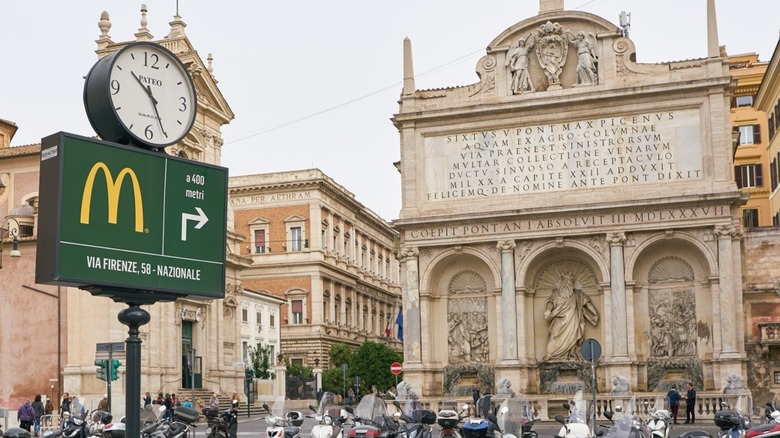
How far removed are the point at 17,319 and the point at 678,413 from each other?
29.6 m

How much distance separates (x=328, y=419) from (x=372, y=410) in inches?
42.3

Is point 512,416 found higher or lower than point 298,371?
higher

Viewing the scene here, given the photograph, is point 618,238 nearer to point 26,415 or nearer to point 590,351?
point 590,351

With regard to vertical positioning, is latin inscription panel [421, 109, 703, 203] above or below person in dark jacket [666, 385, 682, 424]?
above

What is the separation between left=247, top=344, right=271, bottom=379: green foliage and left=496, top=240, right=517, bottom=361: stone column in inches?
943

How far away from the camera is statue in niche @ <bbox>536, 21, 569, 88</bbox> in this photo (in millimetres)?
43344

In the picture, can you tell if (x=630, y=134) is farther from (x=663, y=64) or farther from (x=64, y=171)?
(x=64, y=171)

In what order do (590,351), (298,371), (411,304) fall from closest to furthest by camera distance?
(590,351) < (411,304) < (298,371)

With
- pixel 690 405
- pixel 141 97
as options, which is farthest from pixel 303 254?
pixel 141 97

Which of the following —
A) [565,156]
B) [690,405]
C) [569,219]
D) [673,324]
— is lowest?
[690,405]

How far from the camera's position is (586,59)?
42.7 meters

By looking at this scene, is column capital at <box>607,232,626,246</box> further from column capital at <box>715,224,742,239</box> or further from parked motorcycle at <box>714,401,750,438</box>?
parked motorcycle at <box>714,401,750,438</box>

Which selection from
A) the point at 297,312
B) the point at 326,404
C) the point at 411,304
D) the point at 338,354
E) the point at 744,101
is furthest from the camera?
the point at 297,312

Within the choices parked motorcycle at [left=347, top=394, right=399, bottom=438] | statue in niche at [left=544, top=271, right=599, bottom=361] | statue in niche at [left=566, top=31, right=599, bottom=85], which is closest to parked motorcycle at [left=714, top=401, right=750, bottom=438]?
parked motorcycle at [left=347, top=394, right=399, bottom=438]
